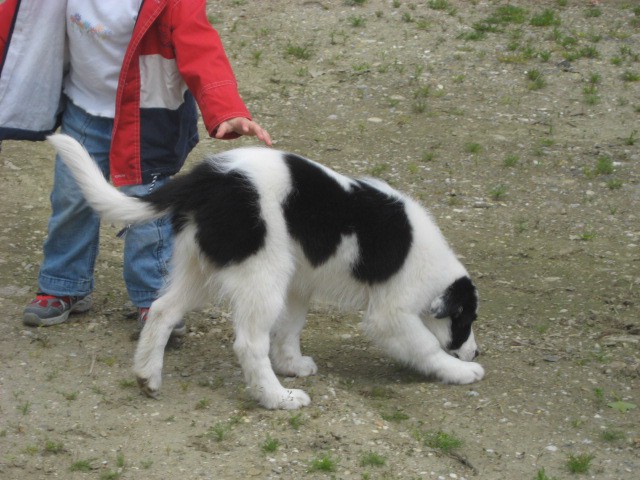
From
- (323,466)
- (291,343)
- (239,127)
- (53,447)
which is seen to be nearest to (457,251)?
(291,343)

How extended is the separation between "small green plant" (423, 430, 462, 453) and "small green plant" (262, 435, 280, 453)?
64cm

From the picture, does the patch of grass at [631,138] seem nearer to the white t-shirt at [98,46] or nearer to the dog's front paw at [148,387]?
the white t-shirt at [98,46]

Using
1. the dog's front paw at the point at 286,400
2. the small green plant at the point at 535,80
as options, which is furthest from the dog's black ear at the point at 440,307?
the small green plant at the point at 535,80

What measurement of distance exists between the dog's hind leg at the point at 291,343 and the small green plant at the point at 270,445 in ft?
2.53

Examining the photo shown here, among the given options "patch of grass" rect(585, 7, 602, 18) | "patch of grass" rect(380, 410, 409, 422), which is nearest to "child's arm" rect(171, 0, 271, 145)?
"patch of grass" rect(380, 410, 409, 422)

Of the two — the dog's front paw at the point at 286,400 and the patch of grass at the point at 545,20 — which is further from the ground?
the patch of grass at the point at 545,20

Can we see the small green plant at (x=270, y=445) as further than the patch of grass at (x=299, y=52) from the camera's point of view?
No

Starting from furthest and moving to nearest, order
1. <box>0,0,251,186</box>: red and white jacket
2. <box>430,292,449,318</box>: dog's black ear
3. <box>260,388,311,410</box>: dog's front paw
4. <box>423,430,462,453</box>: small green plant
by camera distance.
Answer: <box>430,292,449,318</box>: dog's black ear → <box>0,0,251,186</box>: red and white jacket → <box>260,388,311,410</box>: dog's front paw → <box>423,430,462,453</box>: small green plant

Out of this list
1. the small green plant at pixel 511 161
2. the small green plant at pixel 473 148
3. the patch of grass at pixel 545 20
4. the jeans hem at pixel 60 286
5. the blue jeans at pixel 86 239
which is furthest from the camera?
the patch of grass at pixel 545 20

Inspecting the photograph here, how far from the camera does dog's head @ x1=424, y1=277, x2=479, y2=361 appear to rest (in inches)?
188

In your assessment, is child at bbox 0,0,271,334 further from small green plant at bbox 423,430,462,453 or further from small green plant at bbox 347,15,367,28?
small green plant at bbox 347,15,367,28

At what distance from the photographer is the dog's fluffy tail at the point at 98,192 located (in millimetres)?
4227

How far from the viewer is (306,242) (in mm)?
4379

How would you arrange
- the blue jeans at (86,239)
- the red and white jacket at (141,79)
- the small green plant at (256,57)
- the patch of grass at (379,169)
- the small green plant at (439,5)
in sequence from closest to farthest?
the red and white jacket at (141,79)
the blue jeans at (86,239)
the patch of grass at (379,169)
the small green plant at (256,57)
the small green plant at (439,5)
